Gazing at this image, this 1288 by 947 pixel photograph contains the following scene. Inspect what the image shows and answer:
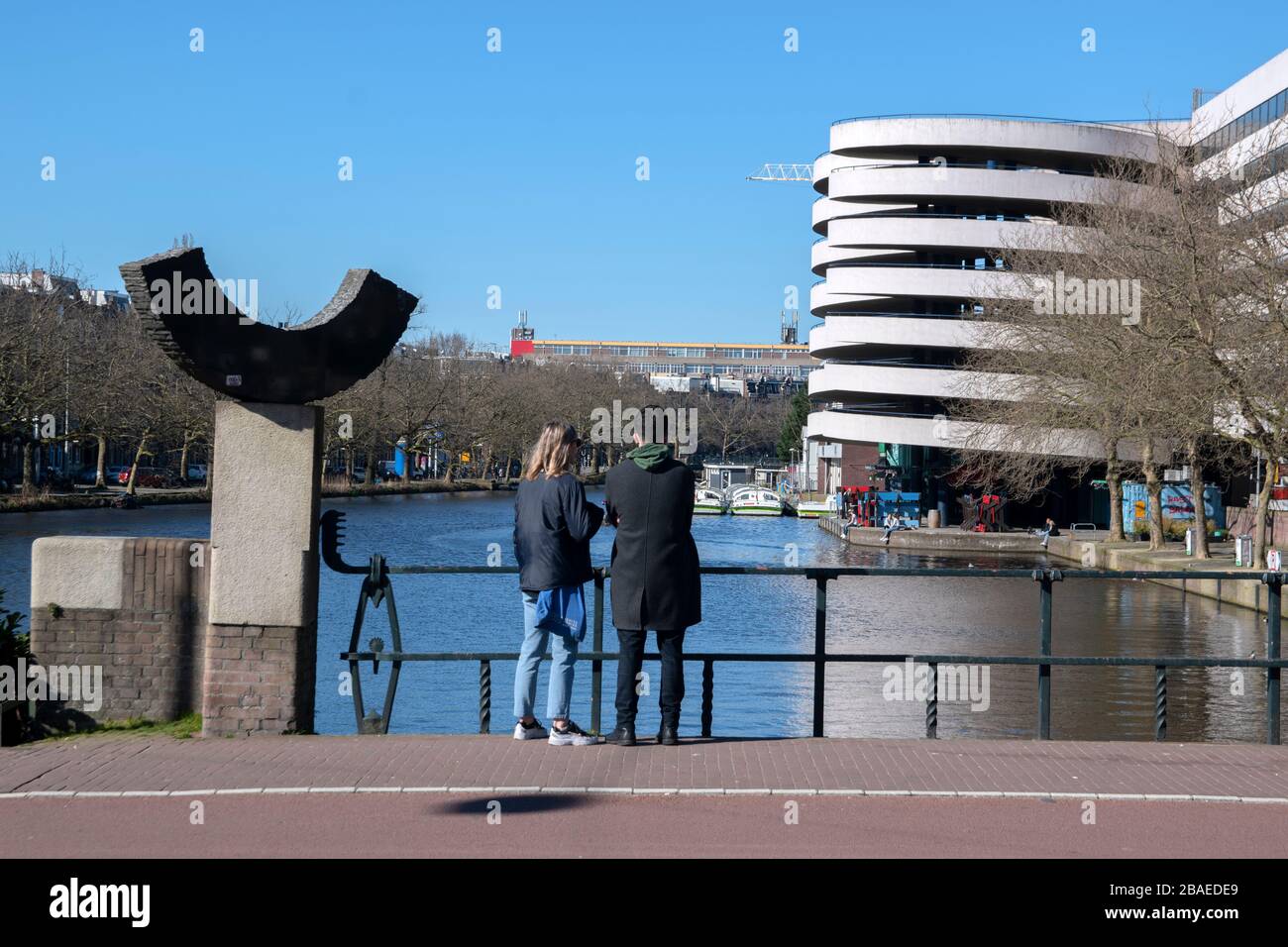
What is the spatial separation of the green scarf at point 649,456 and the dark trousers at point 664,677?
98 cm

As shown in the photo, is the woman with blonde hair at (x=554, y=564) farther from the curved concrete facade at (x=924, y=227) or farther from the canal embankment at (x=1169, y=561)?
the curved concrete facade at (x=924, y=227)

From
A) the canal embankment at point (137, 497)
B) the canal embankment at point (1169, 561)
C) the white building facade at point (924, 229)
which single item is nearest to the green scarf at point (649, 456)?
the canal embankment at point (1169, 561)

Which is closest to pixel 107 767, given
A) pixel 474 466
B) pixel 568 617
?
pixel 568 617

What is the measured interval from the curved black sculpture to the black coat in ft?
6.37

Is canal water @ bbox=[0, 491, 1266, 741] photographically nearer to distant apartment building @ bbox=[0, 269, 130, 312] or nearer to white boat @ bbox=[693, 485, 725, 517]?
distant apartment building @ bbox=[0, 269, 130, 312]

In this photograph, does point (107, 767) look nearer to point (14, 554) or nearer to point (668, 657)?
point (668, 657)

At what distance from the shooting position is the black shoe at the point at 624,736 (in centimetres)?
859

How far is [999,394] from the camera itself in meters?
53.5

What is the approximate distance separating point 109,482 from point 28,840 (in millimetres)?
77085

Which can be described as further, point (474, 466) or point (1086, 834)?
point (474, 466)

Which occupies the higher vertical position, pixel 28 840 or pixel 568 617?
pixel 568 617

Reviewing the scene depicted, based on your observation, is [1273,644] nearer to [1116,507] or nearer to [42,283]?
[1116,507]

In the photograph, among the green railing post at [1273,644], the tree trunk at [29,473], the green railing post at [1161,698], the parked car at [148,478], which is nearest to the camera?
the green railing post at [1273,644]

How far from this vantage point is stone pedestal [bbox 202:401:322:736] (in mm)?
8773
